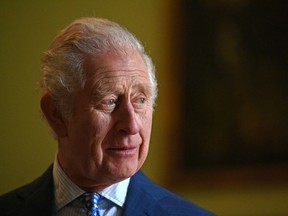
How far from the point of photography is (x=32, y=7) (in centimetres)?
248

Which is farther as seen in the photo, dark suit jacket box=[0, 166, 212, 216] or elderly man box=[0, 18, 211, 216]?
dark suit jacket box=[0, 166, 212, 216]

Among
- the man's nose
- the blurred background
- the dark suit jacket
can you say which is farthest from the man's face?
the blurred background

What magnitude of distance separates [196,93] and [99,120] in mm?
1094

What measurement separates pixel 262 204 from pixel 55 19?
4.04ft

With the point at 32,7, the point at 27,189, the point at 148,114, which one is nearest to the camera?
the point at 148,114

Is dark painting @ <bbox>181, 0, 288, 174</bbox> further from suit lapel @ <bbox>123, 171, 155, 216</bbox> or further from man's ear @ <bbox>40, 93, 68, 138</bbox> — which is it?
man's ear @ <bbox>40, 93, 68, 138</bbox>

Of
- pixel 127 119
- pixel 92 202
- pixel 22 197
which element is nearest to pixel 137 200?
pixel 92 202

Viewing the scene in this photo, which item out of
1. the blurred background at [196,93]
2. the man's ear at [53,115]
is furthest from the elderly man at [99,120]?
the blurred background at [196,93]

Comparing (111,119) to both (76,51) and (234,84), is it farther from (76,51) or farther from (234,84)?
(234,84)

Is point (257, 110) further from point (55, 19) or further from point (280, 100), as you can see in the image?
point (55, 19)

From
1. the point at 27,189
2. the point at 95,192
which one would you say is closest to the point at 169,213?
the point at 95,192

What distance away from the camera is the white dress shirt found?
62.1 inches

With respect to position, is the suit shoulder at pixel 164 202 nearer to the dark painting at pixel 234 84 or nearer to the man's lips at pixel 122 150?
the man's lips at pixel 122 150

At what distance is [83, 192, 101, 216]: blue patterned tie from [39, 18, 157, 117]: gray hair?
23 cm
